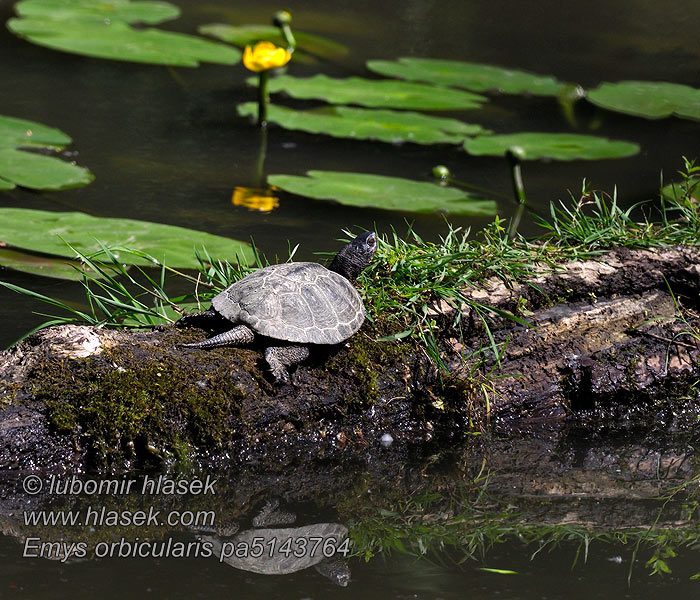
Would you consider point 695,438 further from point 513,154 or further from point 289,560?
point 513,154

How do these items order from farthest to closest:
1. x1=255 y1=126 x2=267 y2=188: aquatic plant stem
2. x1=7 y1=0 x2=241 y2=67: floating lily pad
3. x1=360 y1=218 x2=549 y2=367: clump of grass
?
x1=7 y1=0 x2=241 y2=67: floating lily pad
x1=255 y1=126 x2=267 y2=188: aquatic plant stem
x1=360 y1=218 x2=549 y2=367: clump of grass

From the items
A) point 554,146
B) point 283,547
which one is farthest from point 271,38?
point 283,547

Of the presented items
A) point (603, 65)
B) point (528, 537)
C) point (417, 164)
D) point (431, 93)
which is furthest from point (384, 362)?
point (603, 65)

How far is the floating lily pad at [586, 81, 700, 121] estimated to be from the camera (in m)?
7.43

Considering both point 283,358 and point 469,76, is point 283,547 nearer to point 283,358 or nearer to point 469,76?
point 283,358

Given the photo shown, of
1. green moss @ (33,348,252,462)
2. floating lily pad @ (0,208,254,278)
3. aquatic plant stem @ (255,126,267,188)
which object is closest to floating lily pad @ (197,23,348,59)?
aquatic plant stem @ (255,126,267,188)

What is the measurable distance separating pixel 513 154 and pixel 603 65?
4369mm

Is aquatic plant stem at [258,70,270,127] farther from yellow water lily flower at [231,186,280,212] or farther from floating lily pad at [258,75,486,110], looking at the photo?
yellow water lily flower at [231,186,280,212]

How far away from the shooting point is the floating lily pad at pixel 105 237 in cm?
441

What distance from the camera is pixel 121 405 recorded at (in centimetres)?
282

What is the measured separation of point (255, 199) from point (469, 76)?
332 cm

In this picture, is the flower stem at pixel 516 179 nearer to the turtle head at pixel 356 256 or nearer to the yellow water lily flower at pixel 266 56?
the yellow water lily flower at pixel 266 56

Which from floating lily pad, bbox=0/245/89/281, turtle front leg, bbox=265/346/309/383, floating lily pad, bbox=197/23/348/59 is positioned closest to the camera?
turtle front leg, bbox=265/346/309/383

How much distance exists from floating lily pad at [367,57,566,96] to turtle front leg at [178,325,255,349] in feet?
17.6
